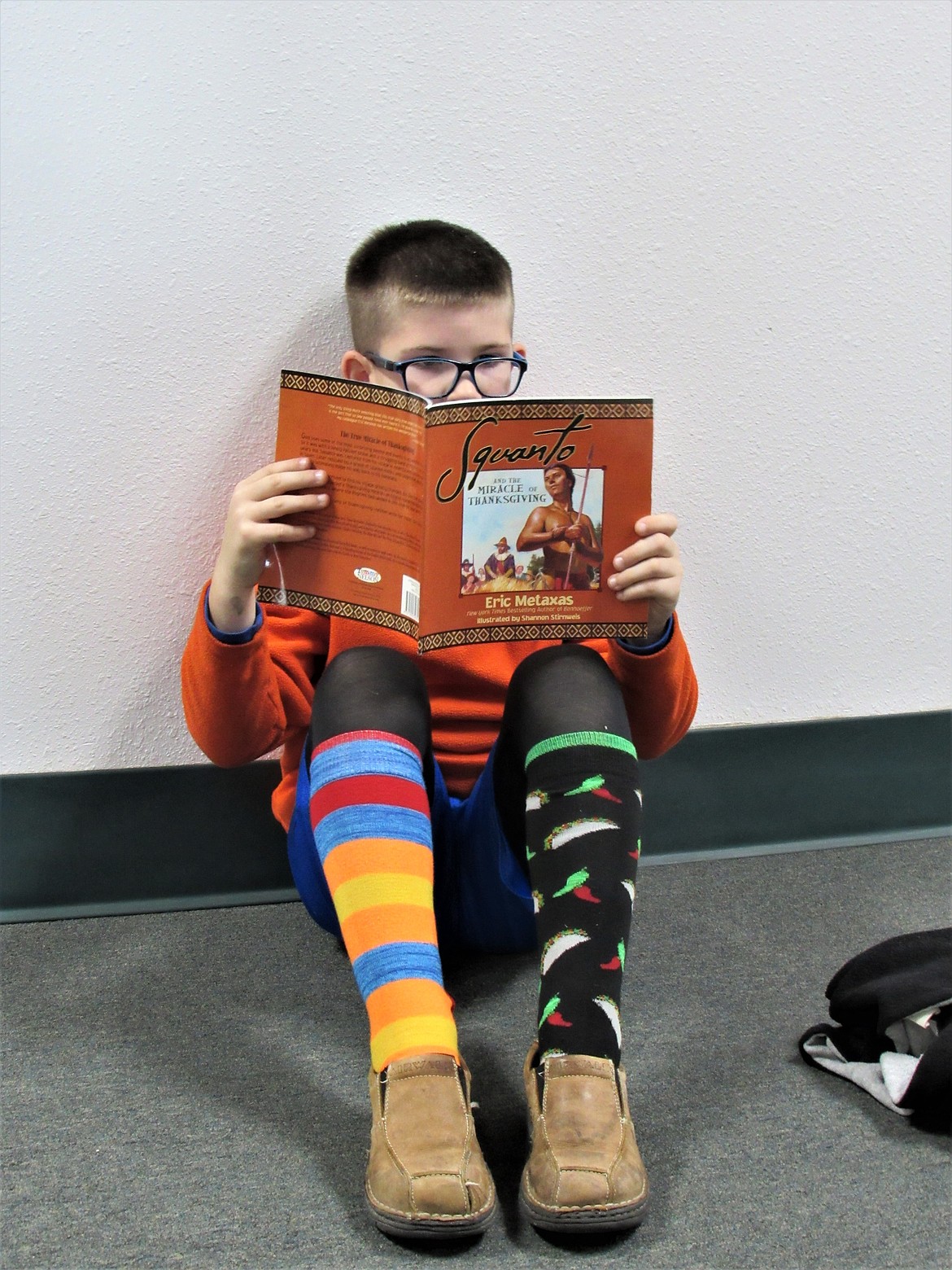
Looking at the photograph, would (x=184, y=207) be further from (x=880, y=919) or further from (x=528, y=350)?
(x=880, y=919)

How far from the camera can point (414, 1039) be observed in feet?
2.43

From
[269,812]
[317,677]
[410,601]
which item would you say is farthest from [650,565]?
[269,812]

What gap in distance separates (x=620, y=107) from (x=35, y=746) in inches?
35.6

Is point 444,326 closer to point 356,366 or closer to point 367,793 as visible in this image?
point 356,366

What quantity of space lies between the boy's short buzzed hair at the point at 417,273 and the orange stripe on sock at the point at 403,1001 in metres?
0.57

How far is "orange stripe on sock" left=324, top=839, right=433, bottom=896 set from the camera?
77 centimetres

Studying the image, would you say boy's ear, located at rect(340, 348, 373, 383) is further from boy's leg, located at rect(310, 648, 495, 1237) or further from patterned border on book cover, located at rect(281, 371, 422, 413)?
boy's leg, located at rect(310, 648, 495, 1237)

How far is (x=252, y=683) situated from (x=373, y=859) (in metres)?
0.21

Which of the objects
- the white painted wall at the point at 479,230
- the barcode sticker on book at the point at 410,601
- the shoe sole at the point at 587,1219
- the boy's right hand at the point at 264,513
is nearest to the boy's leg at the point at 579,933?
the shoe sole at the point at 587,1219

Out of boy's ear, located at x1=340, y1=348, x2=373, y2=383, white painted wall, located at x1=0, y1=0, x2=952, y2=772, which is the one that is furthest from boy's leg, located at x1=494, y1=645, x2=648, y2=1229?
white painted wall, located at x1=0, y1=0, x2=952, y2=772

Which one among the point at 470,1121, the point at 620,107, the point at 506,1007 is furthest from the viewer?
the point at 620,107

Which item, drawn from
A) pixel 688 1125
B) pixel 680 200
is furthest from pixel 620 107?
pixel 688 1125

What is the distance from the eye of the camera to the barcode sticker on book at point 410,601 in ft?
2.61

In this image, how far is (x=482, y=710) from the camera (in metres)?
1.01
